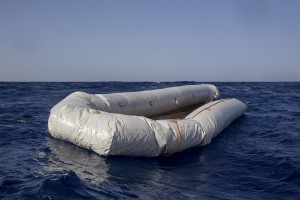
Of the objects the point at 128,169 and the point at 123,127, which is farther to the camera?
the point at 123,127

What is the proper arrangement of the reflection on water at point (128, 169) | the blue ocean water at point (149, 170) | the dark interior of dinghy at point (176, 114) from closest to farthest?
1. the blue ocean water at point (149, 170)
2. the reflection on water at point (128, 169)
3. the dark interior of dinghy at point (176, 114)

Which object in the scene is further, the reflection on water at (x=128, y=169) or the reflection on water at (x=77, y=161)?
the reflection on water at (x=77, y=161)

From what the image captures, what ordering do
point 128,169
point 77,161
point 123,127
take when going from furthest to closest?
point 123,127, point 77,161, point 128,169

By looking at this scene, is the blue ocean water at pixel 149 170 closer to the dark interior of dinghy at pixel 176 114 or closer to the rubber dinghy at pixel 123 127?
the rubber dinghy at pixel 123 127

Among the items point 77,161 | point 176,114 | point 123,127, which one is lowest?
point 77,161

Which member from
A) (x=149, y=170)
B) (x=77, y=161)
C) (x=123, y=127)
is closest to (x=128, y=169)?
(x=149, y=170)

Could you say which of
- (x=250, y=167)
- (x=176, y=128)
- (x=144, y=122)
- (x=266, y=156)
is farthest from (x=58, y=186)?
(x=266, y=156)

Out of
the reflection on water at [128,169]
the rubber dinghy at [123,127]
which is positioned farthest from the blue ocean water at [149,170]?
the rubber dinghy at [123,127]

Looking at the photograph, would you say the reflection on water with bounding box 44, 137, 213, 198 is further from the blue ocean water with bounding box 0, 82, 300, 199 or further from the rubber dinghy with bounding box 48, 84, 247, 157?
the rubber dinghy with bounding box 48, 84, 247, 157

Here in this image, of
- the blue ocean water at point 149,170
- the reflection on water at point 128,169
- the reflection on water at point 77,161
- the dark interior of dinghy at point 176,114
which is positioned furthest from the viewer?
the dark interior of dinghy at point 176,114

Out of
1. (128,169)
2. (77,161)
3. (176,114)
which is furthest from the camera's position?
(176,114)

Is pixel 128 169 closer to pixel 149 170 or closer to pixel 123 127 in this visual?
pixel 149 170

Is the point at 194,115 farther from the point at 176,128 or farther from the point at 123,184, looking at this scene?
the point at 123,184

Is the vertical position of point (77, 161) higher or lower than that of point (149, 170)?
higher
